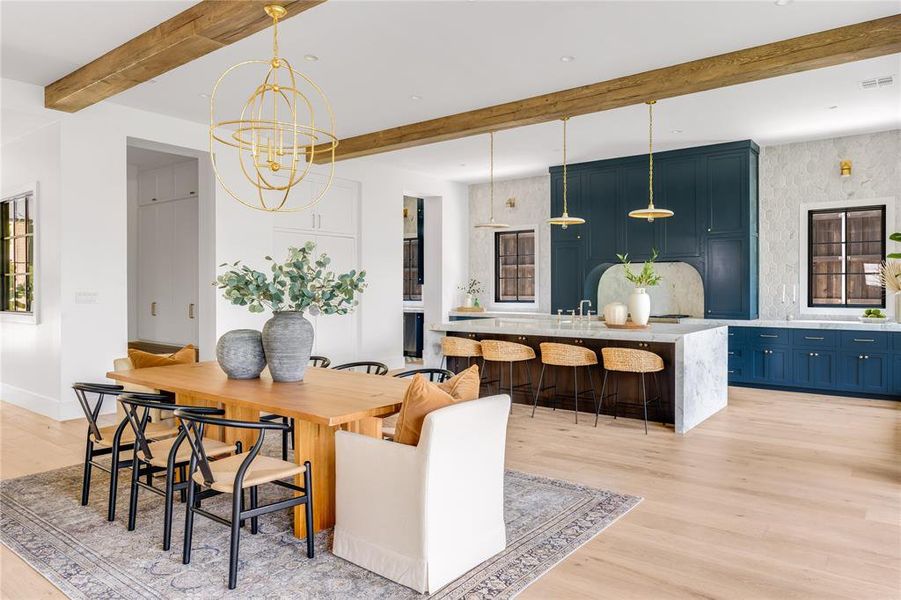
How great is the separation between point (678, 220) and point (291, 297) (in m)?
6.11

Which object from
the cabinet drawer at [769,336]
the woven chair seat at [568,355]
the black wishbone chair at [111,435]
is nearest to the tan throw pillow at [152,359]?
the black wishbone chair at [111,435]

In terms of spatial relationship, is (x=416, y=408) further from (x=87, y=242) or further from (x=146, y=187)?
(x=146, y=187)

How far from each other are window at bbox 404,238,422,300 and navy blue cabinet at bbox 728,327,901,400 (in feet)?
17.7

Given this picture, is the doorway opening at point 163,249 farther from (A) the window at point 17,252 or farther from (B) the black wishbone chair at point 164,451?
(B) the black wishbone chair at point 164,451

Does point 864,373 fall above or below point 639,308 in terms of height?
below

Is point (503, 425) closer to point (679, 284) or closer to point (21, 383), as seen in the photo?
point (21, 383)

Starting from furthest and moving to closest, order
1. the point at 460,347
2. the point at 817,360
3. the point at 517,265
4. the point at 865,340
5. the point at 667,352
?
the point at 517,265
the point at 817,360
the point at 865,340
the point at 460,347
the point at 667,352

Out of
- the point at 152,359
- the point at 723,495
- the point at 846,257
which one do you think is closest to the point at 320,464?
Answer: the point at 152,359

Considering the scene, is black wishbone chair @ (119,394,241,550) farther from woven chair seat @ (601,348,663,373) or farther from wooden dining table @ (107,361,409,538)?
woven chair seat @ (601,348,663,373)

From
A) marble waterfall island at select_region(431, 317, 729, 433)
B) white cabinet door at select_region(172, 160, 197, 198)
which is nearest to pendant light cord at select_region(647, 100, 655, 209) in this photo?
marble waterfall island at select_region(431, 317, 729, 433)

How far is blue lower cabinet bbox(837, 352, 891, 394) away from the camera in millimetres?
6543

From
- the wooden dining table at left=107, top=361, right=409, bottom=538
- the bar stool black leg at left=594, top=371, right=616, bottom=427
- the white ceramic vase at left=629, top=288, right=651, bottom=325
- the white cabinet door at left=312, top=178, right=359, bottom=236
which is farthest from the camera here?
the white cabinet door at left=312, top=178, right=359, bottom=236

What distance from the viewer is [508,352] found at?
5.80m

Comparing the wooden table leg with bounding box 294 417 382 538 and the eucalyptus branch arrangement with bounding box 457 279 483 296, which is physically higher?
the eucalyptus branch arrangement with bounding box 457 279 483 296
